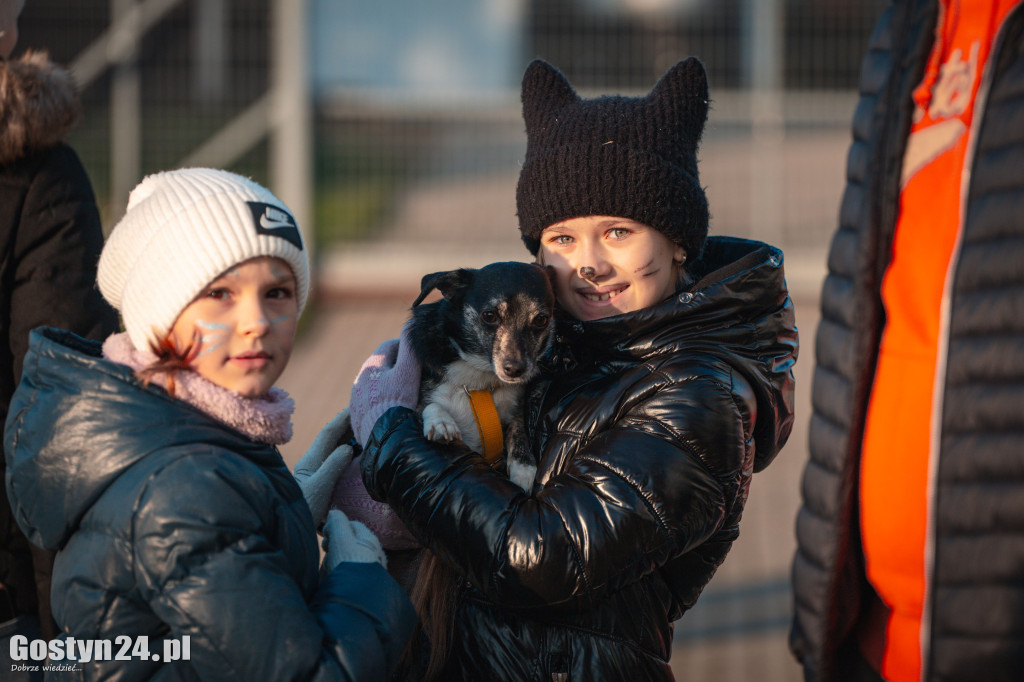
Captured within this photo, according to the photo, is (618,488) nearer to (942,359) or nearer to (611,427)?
(611,427)

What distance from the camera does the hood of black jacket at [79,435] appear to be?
168 centimetres

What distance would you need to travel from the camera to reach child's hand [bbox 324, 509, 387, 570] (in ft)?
6.41

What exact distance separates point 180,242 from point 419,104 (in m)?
9.38

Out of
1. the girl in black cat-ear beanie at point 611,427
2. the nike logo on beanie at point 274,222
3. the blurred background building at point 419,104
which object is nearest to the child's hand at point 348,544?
the girl in black cat-ear beanie at point 611,427

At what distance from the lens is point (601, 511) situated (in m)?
1.95

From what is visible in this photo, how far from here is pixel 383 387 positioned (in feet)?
8.52

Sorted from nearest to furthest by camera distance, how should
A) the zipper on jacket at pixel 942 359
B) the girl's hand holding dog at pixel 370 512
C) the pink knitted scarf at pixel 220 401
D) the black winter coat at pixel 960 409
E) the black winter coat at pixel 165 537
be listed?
1. the black winter coat at pixel 165 537
2. the pink knitted scarf at pixel 220 401
3. the black winter coat at pixel 960 409
4. the zipper on jacket at pixel 942 359
5. the girl's hand holding dog at pixel 370 512

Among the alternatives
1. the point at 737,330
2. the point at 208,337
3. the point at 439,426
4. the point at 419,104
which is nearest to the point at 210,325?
the point at 208,337

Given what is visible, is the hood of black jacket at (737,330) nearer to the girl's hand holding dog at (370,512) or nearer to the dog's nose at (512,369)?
the dog's nose at (512,369)

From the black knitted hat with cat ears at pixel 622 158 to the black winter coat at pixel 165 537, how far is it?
1074 mm

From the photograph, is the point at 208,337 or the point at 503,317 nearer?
the point at 208,337

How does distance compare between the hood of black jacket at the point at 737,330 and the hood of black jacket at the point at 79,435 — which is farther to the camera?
the hood of black jacket at the point at 737,330

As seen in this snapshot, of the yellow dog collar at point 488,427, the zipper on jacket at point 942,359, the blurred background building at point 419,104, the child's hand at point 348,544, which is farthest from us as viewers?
the blurred background building at point 419,104

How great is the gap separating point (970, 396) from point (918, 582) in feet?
1.73
